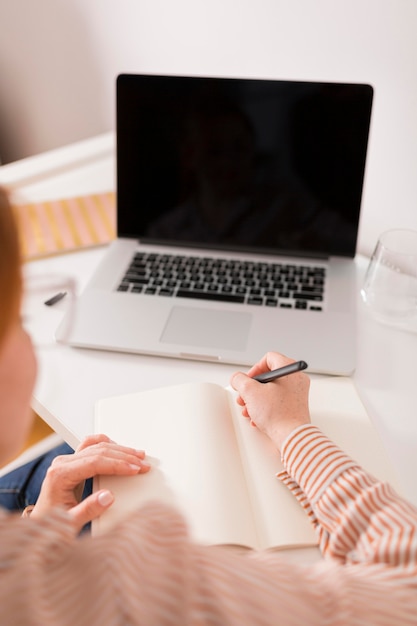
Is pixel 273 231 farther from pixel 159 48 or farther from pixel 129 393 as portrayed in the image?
pixel 159 48

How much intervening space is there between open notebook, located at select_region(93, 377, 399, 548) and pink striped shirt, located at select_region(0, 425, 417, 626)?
13 cm

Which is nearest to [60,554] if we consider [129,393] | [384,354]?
[129,393]

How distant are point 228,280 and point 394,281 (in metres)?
0.25

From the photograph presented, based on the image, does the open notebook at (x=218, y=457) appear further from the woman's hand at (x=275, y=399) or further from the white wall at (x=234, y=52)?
the white wall at (x=234, y=52)

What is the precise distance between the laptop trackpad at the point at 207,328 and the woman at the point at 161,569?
0.33m

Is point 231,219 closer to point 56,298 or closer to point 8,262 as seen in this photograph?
point 56,298

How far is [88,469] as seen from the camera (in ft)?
2.02

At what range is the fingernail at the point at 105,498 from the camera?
58cm

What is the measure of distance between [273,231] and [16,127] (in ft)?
3.94

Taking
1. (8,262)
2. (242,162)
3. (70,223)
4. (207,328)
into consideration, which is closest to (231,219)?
(242,162)

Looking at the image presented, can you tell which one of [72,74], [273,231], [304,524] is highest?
[72,74]

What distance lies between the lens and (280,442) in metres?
0.65

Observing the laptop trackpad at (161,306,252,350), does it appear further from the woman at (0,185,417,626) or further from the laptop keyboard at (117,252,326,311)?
the woman at (0,185,417,626)

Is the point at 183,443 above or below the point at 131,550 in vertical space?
below
